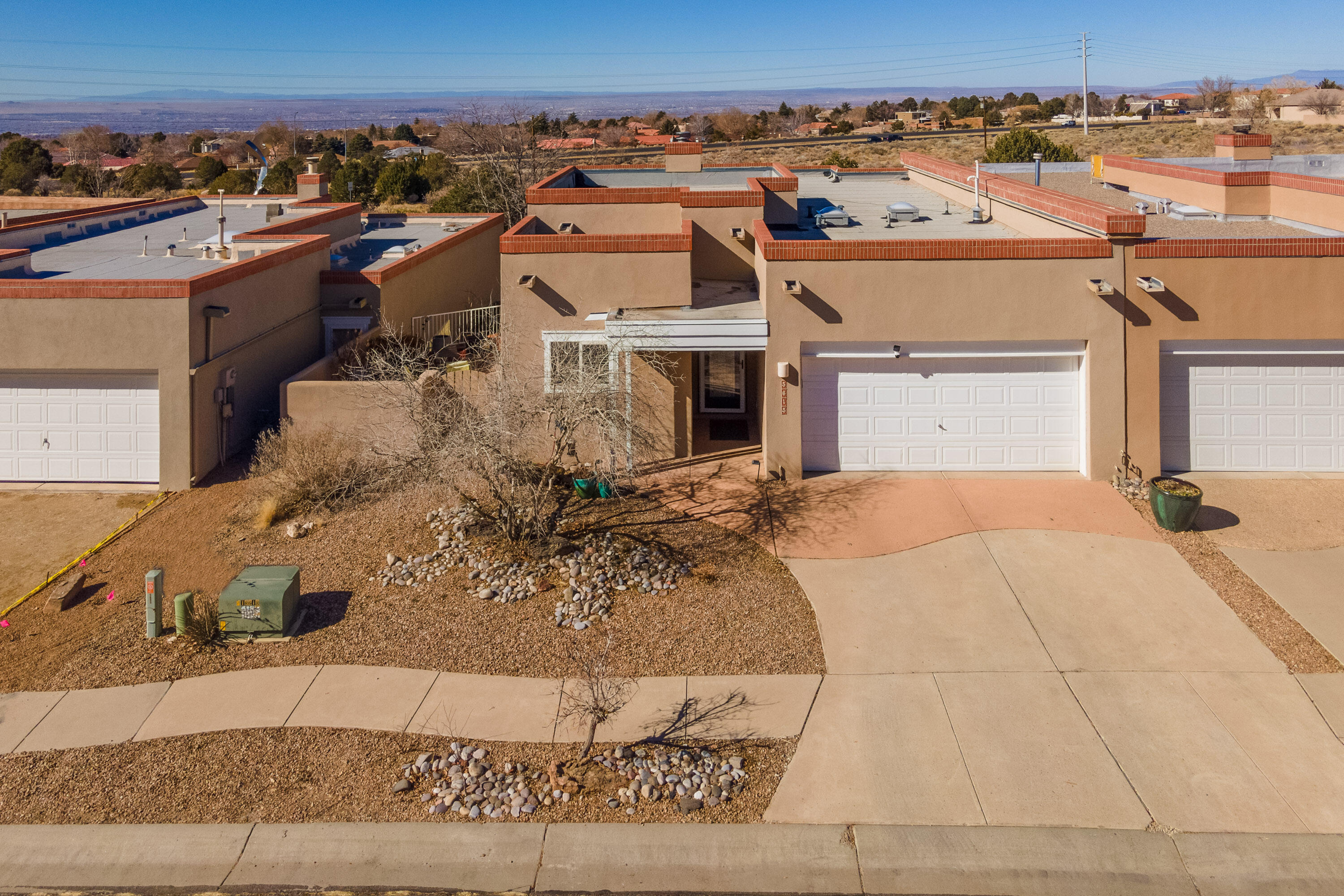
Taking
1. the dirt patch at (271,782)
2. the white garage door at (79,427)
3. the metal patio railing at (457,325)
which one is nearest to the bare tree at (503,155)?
the metal patio railing at (457,325)

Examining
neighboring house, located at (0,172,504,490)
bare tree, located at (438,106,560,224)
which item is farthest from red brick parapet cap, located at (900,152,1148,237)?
bare tree, located at (438,106,560,224)

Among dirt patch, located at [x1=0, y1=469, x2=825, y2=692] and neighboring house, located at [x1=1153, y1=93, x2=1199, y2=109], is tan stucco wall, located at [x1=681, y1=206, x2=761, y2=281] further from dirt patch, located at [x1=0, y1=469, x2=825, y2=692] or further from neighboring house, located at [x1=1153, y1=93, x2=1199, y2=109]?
neighboring house, located at [x1=1153, y1=93, x2=1199, y2=109]

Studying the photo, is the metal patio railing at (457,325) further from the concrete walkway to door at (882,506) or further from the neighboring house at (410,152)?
the neighboring house at (410,152)

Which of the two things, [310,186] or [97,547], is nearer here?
[97,547]

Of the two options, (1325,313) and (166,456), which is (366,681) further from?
(1325,313)

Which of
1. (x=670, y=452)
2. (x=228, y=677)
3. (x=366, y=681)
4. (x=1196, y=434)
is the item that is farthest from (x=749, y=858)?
(x=1196, y=434)

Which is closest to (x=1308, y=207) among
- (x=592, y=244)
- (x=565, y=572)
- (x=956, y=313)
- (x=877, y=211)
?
(x=877, y=211)

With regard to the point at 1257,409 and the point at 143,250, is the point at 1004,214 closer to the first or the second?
the point at 1257,409
